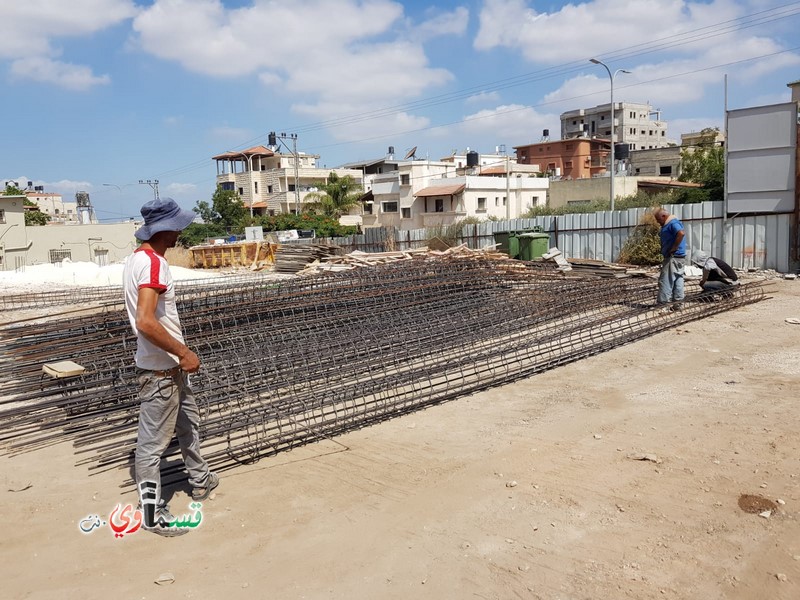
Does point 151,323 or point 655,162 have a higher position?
point 655,162

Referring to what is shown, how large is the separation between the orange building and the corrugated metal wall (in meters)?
35.6

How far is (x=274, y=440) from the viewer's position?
14.4 feet

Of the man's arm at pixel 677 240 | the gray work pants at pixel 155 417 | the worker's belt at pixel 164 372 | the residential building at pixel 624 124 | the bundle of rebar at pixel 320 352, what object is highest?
the residential building at pixel 624 124

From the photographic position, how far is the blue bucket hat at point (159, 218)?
128 inches

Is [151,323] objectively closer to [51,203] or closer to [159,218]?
[159,218]

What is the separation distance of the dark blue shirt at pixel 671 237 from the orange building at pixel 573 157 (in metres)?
44.3

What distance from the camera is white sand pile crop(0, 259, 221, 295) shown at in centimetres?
1978

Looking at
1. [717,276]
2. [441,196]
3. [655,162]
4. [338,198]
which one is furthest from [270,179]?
[717,276]

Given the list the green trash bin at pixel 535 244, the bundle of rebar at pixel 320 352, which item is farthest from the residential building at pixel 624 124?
the bundle of rebar at pixel 320 352

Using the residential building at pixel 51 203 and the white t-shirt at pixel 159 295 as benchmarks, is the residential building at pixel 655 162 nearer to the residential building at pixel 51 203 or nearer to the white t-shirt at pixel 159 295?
the white t-shirt at pixel 159 295

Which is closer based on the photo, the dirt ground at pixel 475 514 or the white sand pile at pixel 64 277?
the dirt ground at pixel 475 514

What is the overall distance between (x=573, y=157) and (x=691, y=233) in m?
40.9

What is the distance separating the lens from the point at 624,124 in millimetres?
78500

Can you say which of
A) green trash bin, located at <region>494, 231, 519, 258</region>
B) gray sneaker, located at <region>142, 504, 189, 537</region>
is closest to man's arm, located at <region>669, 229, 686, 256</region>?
gray sneaker, located at <region>142, 504, 189, 537</region>
